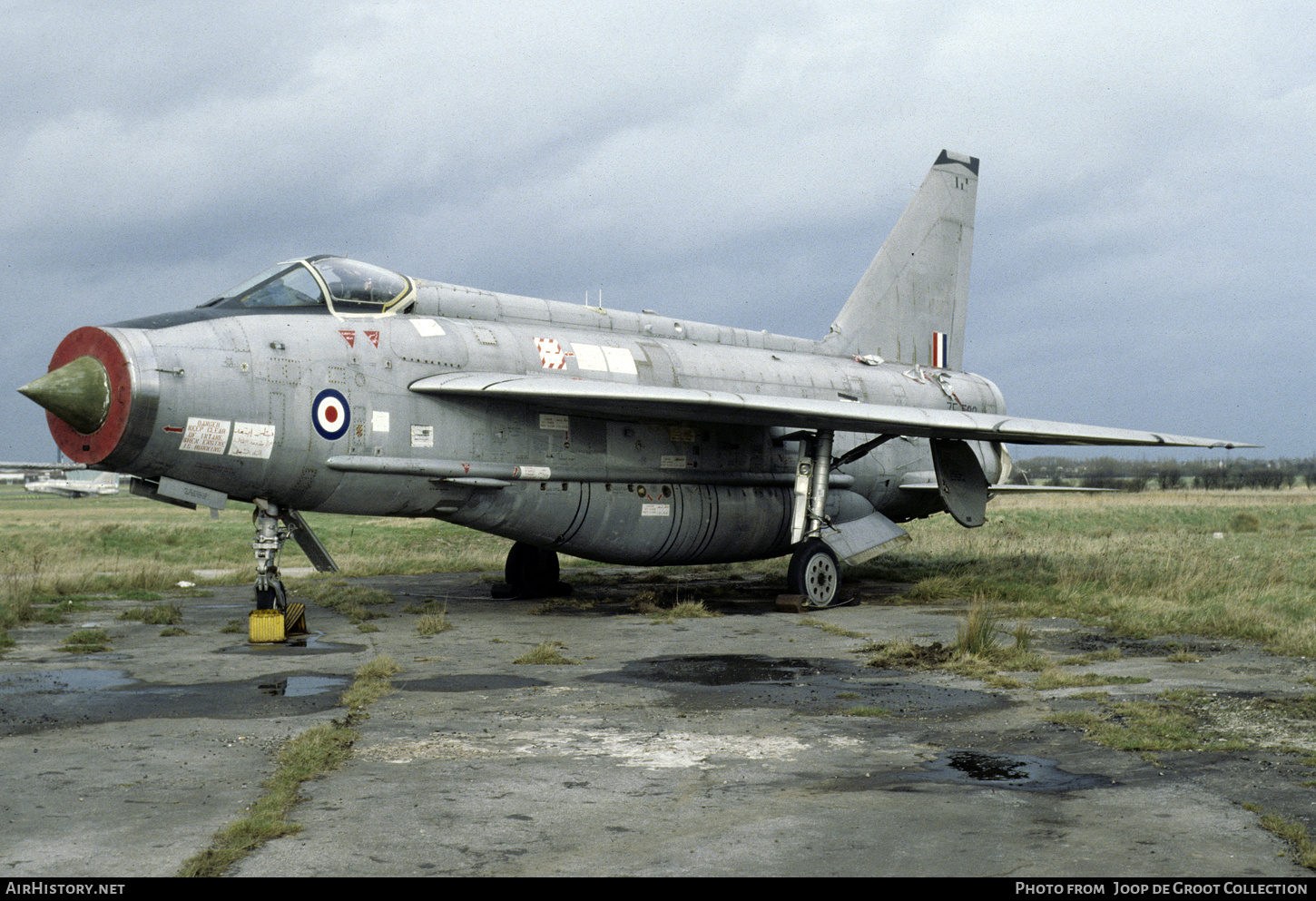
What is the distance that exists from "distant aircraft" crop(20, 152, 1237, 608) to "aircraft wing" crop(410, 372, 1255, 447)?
0.05 metres

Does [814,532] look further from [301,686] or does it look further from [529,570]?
[301,686]

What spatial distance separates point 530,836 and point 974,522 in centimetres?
1320

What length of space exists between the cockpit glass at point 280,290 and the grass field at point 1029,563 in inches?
192

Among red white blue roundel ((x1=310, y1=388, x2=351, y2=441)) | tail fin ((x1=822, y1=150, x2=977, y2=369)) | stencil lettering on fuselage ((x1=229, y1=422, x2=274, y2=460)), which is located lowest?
stencil lettering on fuselage ((x1=229, y1=422, x2=274, y2=460))

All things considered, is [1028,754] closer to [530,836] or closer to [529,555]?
[530,836]

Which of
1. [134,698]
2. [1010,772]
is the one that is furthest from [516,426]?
[1010,772]

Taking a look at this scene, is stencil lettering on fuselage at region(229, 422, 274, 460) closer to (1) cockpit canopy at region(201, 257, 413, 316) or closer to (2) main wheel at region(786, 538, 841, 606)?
(1) cockpit canopy at region(201, 257, 413, 316)

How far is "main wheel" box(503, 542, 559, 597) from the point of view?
16.3 m

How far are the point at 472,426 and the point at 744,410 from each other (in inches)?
130

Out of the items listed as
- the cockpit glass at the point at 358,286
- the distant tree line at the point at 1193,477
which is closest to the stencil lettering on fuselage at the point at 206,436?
the cockpit glass at the point at 358,286

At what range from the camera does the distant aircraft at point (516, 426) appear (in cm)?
1122

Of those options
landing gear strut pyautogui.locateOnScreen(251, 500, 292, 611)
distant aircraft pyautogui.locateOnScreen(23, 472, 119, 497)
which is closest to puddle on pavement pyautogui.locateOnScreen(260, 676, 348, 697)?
landing gear strut pyautogui.locateOnScreen(251, 500, 292, 611)

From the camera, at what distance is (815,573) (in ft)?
48.5
